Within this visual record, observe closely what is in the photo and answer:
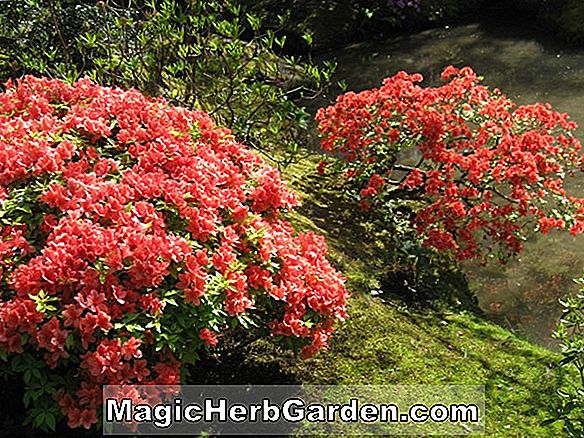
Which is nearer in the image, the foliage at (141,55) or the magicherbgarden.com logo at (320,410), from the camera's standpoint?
the magicherbgarden.com logo at (320,410)

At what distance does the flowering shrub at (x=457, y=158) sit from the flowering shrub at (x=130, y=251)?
5.44ft

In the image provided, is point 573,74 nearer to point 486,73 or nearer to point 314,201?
point 486,73

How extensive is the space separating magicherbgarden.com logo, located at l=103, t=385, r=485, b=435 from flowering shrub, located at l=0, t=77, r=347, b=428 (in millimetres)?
304

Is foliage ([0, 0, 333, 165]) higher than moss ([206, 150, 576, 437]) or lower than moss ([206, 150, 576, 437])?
higher

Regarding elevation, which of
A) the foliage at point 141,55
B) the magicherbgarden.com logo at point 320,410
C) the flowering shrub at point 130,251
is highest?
the foliage at point 141,55

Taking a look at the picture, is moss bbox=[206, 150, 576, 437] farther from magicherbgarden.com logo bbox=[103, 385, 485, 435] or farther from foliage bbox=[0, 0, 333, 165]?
foliage bbox=[0, 0, 333, 165]

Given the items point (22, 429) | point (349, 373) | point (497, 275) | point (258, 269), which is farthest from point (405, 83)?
point (22, 429)

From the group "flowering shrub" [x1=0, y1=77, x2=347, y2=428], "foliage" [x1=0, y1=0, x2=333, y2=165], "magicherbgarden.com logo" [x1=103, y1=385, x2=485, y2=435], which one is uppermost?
"foliage" [x1=0, y1=0, x2=333, y2=165]

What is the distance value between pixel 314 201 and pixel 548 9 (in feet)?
23.7

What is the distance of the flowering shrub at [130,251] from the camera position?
2.43m

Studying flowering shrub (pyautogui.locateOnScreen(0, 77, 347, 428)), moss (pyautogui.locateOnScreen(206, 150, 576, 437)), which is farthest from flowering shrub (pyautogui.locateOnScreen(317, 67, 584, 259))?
flowering shrub (pyautogui.locateOnScreen(0, 77, 347, 428))

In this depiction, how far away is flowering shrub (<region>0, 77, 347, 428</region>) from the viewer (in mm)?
2430

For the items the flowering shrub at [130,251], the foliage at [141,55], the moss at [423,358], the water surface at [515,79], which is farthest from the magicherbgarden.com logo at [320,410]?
the foliage at [141,55]

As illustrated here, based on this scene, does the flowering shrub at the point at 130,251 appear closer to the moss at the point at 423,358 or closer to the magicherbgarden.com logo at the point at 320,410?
the magicherbgarden.com logo at the point at 320,410
